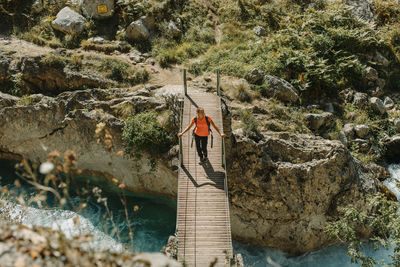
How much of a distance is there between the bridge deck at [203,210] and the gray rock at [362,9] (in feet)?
49.7

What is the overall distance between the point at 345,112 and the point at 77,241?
1597 centimetres

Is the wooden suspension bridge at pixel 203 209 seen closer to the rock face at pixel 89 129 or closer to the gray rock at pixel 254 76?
the rock face at pixel 89 129

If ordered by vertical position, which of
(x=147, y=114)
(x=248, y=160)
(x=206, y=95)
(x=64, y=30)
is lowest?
(x=248, y=160)

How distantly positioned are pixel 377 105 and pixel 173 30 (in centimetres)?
1151

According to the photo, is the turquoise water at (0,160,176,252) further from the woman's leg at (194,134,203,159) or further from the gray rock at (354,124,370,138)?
the gray rock at (354,124,370,138)

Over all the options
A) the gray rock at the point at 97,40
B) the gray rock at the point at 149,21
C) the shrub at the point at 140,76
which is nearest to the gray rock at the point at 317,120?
the shrub at the point at 140,76

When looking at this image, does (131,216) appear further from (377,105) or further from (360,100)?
(377,105)

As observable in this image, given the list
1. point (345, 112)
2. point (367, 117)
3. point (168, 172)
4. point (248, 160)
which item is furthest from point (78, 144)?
point (367, 117)

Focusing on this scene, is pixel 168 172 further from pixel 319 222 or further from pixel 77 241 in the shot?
pixel 77 241

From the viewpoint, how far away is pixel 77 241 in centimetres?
347

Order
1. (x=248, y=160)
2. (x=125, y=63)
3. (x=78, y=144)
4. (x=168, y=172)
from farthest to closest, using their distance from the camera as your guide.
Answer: (x=125, y=63), (x=78, y=144), (x=168, y=172), (x=248, y=160)

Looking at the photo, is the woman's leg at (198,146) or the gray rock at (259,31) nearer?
the woman's leg at (198,146)

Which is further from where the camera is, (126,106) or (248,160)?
(126,106)

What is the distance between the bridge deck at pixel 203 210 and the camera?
26.9ft
